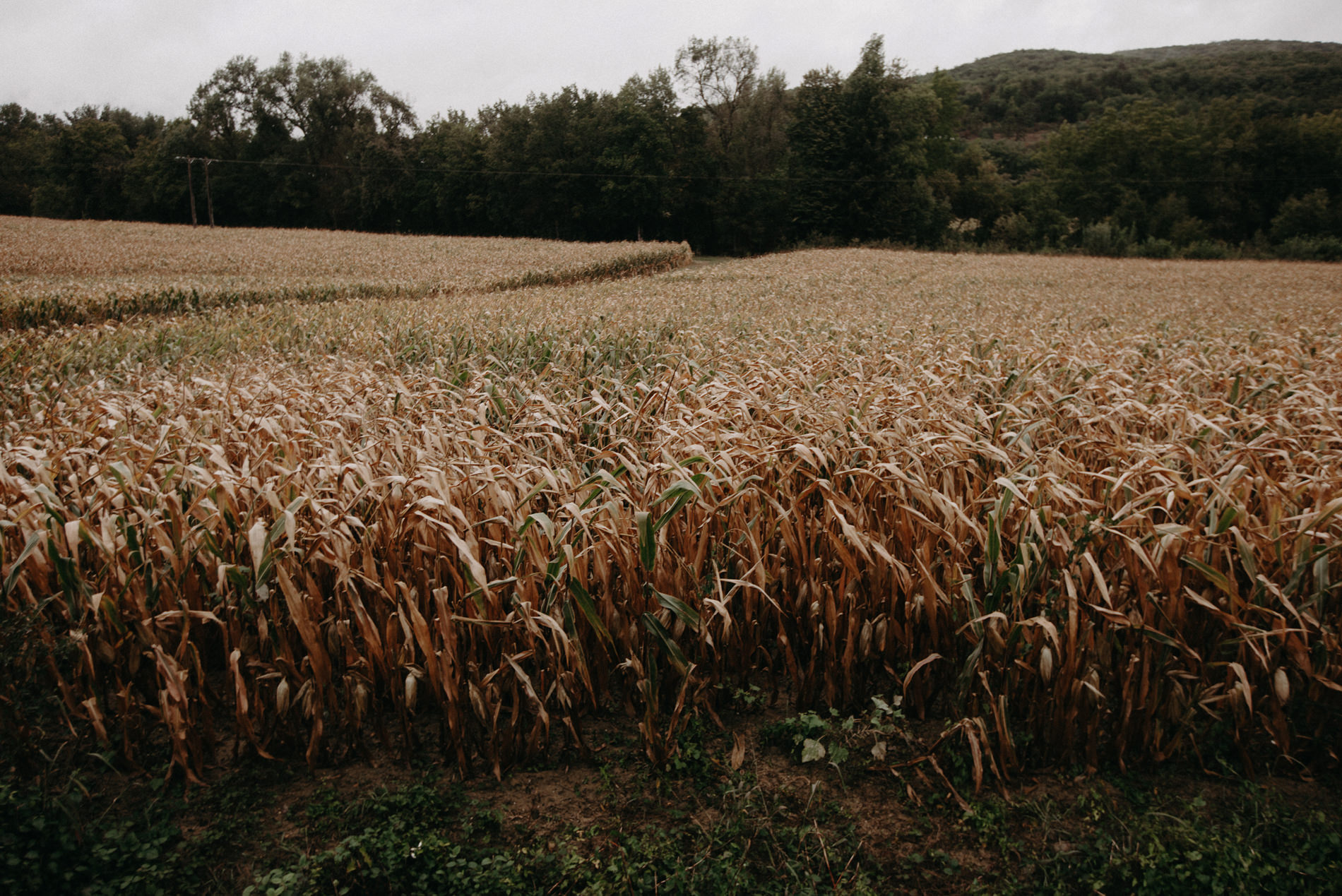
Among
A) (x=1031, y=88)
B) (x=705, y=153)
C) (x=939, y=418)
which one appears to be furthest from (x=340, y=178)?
(x=1031, y=88)

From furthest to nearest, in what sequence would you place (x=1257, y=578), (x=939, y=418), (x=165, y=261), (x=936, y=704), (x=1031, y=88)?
(x=1031, y=88) → (x=165, y=261) → (x=939, y=418) → (x=936, y=704) → (x=1257, y=578)

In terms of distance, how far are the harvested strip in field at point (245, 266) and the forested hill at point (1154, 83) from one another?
6711 cm

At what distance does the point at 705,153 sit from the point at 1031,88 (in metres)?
88.5

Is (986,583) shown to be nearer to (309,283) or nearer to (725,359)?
(725,359)

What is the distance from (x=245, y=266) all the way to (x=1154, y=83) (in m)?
128

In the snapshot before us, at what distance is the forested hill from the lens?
82.9 m

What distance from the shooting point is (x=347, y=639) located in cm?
219

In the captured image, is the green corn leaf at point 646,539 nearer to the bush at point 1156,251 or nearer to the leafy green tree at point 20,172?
the bush at point 1156,251

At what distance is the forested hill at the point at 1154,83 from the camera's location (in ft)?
272

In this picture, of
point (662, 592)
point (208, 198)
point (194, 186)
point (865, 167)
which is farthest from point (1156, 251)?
point (194, 186)

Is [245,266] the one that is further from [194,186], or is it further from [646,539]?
[194,186]

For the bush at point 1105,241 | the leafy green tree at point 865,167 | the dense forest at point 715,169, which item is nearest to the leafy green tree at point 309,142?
the dense forest at point 715,169

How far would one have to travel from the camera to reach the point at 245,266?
20.5 metres

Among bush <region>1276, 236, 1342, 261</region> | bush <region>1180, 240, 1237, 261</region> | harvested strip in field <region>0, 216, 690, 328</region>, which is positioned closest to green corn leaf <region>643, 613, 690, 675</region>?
harvested strip in field <region>0, 216, 690, 328</region>
